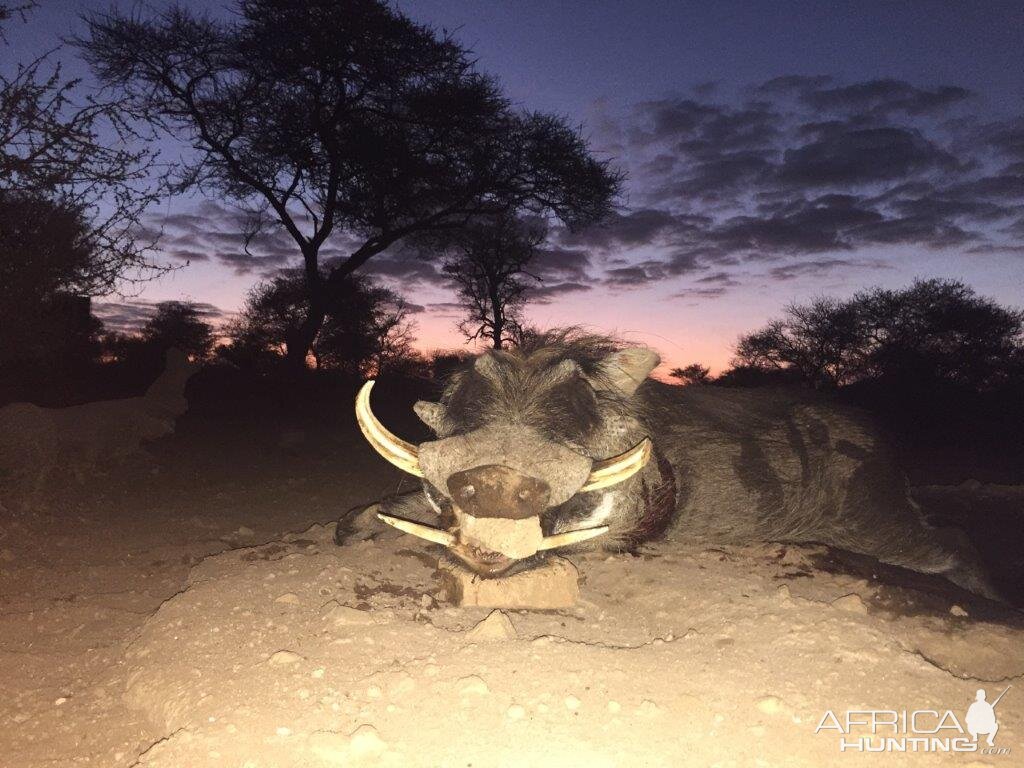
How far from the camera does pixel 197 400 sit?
30.5 ft

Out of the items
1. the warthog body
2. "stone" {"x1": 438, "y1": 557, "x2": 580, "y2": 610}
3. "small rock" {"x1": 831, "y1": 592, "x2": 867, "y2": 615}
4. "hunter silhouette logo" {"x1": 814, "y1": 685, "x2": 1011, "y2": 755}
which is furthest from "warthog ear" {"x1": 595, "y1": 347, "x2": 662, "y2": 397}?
the warthog body

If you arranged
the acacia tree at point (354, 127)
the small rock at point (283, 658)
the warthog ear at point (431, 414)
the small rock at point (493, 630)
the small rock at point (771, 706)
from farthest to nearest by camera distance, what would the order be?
the acacia tree at point (354, 127), the warthog ear at point (431, 414), the small rock at point (493, 630), the small rock at point (283, 658), the small rock at point (771, 706)

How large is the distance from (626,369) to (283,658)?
2128 mm

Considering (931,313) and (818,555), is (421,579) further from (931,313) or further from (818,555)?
(931,313)

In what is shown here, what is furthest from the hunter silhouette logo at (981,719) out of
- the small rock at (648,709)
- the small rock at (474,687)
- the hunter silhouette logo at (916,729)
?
the small rock at (474,687)

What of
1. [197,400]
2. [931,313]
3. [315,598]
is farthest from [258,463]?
[931,313]

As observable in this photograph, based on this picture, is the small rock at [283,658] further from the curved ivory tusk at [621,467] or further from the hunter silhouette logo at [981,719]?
the hunter silhouette logo at [981,719]

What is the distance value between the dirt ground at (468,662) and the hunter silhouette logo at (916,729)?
2 cm

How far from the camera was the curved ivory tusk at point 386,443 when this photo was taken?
2.46 meters

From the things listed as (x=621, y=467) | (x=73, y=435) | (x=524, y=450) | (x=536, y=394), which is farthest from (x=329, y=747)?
(x=73, y=435)

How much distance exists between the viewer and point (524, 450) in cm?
220

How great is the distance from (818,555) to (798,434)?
1106mm

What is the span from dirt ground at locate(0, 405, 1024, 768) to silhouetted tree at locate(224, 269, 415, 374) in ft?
47.3

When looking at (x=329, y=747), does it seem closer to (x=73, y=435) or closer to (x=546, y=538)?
(x=546, y=538)
